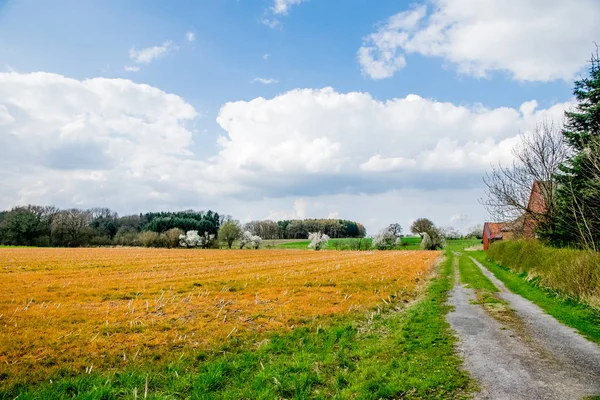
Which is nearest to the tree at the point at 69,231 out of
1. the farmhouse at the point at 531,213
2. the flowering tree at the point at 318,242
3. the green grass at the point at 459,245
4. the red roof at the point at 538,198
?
the flowering tree at the point at 318,242

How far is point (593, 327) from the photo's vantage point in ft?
32.1

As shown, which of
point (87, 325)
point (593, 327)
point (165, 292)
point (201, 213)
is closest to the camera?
point (593, 327)

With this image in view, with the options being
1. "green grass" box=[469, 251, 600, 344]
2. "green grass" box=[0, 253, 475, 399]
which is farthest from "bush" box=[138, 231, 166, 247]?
"green grass" box=[0, 253, 475, 399]

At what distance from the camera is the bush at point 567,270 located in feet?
42.7

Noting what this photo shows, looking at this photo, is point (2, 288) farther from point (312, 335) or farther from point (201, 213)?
point (201, 213)

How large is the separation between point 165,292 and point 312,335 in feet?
32.7

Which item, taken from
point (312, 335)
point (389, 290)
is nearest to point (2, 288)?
point (312, 335)

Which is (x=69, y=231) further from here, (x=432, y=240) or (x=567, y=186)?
(x=567, y=186)

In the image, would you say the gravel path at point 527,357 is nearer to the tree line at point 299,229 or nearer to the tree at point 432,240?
the tree at point 432,240

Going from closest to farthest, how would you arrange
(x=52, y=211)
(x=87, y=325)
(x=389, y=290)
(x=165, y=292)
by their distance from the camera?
1. (x=87, y=325)
2. (x=165, y=292)
3. (x=389, y=290)
4. (x=52, y=211)

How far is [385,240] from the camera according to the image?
302ft

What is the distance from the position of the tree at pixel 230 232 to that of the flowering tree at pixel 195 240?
22.3 feet

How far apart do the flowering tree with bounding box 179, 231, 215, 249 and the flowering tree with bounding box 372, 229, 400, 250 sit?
4800 cm

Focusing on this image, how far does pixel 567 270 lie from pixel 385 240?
78.2 metres
